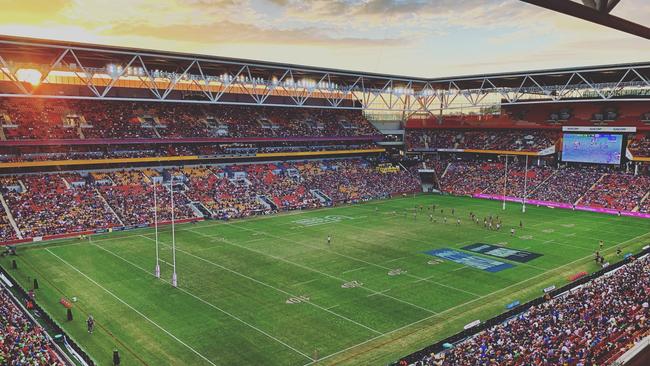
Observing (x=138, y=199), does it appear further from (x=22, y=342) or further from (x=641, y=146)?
(x=641, y=146)

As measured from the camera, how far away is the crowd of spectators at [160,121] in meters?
59.4

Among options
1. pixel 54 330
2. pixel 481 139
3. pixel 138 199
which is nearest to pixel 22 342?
pixel 54 330

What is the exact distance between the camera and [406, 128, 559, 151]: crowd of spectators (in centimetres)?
8019

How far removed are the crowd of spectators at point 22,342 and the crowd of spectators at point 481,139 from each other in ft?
241

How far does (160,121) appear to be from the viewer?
2744 inches

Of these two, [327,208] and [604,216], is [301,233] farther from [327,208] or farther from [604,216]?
[604,216]

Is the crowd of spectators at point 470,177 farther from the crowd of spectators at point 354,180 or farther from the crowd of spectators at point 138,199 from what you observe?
the crowd of spectators at point 138,199

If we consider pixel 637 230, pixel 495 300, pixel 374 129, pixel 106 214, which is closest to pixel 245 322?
pixel 495 300

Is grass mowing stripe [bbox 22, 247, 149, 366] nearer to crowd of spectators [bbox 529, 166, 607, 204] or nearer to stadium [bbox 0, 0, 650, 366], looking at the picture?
stadium [bbox 0, 0, 650, 366]

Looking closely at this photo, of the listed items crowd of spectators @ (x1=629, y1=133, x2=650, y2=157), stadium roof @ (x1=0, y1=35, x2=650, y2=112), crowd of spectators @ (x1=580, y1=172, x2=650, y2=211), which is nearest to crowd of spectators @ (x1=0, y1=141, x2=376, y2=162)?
stadium roof @ (x1=0, y1=35, x2=650, y2=112)

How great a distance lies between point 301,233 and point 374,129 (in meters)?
46.9

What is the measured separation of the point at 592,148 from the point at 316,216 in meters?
43.1

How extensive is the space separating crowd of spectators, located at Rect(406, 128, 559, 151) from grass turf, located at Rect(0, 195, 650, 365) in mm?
26491

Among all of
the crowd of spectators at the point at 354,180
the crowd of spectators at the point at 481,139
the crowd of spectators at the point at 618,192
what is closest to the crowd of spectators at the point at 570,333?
the crowd of spectators at the point at 618,192
